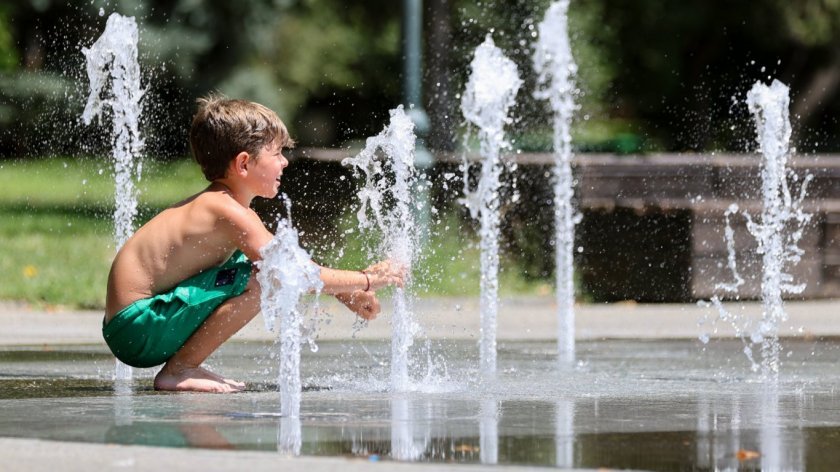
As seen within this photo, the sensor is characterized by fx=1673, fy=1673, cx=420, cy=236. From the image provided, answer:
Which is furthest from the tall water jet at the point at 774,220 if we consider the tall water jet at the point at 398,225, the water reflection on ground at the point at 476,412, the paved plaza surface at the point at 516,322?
the tall water jet at the point at 398,225

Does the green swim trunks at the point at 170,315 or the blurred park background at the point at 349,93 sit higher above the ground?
the blurred park background at the point at 349,93

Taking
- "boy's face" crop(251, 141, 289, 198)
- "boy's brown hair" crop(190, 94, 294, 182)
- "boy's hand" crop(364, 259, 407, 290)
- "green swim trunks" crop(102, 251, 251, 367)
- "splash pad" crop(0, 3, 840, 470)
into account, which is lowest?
"splash pad" crop(0, 3, 840, 470)

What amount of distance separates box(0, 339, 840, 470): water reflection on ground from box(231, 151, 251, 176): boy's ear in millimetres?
729

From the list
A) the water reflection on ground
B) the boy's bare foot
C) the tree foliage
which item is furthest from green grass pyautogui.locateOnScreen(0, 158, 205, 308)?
the boy's bare foot

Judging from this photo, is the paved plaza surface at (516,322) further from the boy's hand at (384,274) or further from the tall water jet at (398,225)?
the boy's hand at (384,274)

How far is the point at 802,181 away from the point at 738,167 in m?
0.46

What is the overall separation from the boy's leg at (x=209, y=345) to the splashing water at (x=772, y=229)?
2191 millimetres

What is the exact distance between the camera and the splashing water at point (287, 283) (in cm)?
513

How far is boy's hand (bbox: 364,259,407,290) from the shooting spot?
544cm

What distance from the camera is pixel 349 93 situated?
34281 mm

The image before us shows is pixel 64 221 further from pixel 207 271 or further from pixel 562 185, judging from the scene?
pixel 207 271

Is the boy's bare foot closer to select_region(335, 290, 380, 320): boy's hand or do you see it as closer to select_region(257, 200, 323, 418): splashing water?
select_region(257, 200, 323, 418): splashing water

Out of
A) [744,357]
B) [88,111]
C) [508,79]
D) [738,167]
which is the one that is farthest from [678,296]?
[88,111]

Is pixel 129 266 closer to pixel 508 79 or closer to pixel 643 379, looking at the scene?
pixel 643 379
